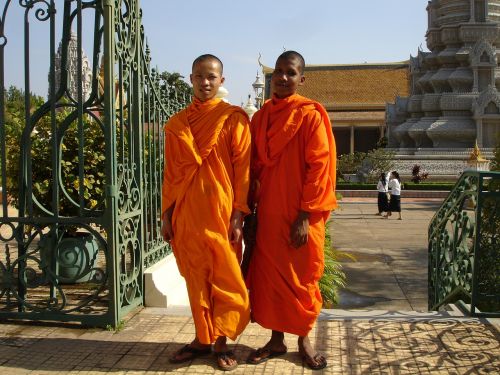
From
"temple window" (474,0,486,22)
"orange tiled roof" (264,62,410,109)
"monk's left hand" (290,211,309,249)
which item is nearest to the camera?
"monk's left hand" (290,211,309,249)

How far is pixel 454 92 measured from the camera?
26250 mm

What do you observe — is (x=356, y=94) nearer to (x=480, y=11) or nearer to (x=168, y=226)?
(x=480, y=11)

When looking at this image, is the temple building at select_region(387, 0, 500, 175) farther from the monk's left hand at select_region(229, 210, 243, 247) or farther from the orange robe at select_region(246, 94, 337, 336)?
the monk's left hand at select_region(229, 210, 243, 247)

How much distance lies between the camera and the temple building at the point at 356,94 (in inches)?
1636

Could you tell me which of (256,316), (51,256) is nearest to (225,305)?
(256,316)

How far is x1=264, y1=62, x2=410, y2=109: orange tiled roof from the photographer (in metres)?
43.6

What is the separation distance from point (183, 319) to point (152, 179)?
5.42 feet

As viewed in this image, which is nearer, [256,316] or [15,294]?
[256,316]

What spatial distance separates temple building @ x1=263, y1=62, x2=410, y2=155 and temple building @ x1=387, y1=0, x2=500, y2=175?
519 inches

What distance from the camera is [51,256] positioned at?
14.0 ft

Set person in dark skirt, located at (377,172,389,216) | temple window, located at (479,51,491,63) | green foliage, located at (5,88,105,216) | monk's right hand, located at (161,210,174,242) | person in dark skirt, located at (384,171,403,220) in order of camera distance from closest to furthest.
→ monk's right hand, located at (161,210,174,242)
green foliage, located at (5,88,105,216)
person in dark skirt, located at (384,171,403,220)
person in dark skirt, located at (377,172,389,216)
temple window, located at (479,51,491,63)

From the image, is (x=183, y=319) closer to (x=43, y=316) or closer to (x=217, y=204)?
(x=43, y=316)

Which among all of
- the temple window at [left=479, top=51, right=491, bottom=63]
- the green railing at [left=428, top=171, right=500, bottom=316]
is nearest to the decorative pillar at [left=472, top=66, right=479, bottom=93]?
the temple window at [left=479, top=51, right=491, bottom=63]

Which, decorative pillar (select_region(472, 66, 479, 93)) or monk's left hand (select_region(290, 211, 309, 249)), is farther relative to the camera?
decorative pillar (select_region(472, 66, 479, 93))
